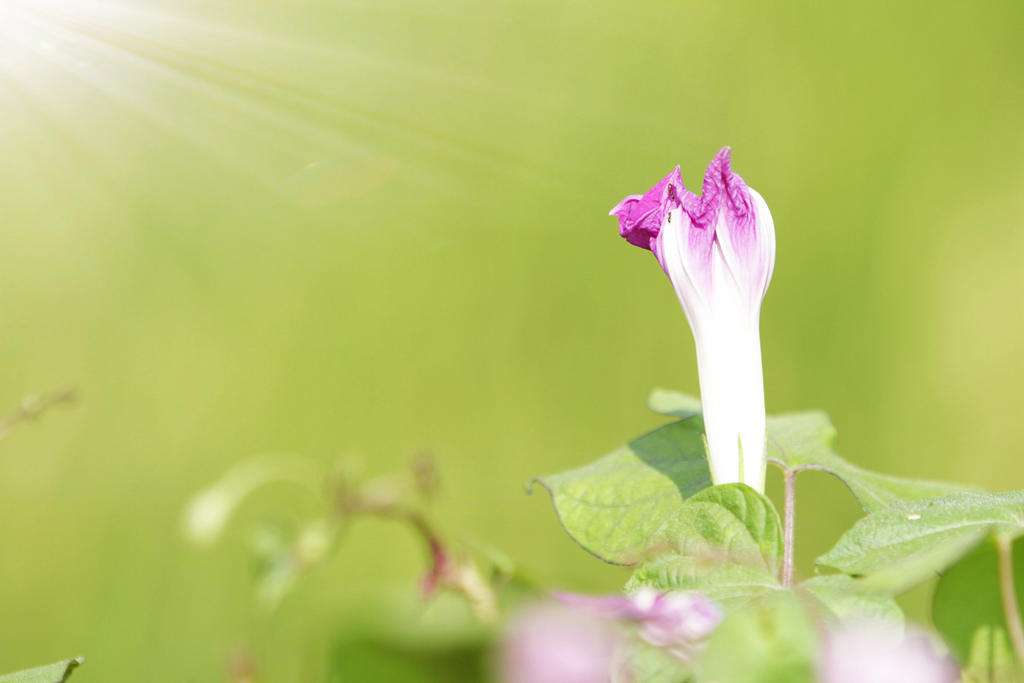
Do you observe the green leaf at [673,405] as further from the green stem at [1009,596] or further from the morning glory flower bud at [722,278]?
the green stem at [1009,596]

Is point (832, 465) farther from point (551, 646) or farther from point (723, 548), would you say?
point (551, 646)

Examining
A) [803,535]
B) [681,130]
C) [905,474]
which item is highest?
[681,130]

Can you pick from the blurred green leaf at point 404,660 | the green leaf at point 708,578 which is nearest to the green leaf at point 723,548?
the green leaf at point 708,578

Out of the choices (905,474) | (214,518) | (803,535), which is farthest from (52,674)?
(905,474)

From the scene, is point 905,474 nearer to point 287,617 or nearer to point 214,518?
point 287,617

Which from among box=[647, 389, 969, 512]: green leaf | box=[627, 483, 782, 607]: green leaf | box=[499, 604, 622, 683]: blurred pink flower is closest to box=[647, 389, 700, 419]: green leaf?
box=[647, 389, 969, 512]: green leaf

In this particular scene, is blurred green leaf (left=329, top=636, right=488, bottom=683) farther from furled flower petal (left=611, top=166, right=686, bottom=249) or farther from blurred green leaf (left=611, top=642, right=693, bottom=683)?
furled flower petal (left=611, top=166, right=686, bottom=249)
